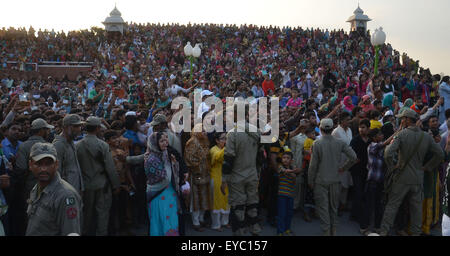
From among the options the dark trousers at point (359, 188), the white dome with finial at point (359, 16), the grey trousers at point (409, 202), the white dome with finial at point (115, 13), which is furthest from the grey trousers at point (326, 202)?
the white dome with finial at point (359, 16)

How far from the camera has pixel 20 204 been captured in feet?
17.1

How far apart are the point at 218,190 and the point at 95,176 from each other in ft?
6.66

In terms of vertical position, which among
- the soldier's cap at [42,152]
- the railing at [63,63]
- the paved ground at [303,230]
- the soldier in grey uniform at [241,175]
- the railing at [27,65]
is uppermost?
the railing at [63,63]

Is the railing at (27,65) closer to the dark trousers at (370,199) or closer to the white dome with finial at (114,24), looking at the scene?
the white dome with finial at (114,24)

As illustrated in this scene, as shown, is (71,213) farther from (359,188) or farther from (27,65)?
(27,65)

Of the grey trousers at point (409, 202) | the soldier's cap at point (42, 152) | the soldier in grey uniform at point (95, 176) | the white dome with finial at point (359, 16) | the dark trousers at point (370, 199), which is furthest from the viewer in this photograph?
the white dome with finial at point (359, 16)

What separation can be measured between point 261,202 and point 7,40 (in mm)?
27280

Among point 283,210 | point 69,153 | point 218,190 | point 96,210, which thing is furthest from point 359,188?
point 69,153

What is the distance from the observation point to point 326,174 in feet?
18.0

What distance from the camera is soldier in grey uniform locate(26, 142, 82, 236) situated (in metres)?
2.77

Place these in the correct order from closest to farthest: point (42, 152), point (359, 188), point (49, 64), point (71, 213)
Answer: point (71, 213) → point (42, 152) → point (359, 188) → point (49, 64)

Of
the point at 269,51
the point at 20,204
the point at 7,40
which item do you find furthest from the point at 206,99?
the point at 7,40

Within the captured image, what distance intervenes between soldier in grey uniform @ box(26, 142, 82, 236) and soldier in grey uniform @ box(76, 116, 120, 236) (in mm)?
2167

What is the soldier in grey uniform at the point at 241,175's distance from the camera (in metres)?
5.51
